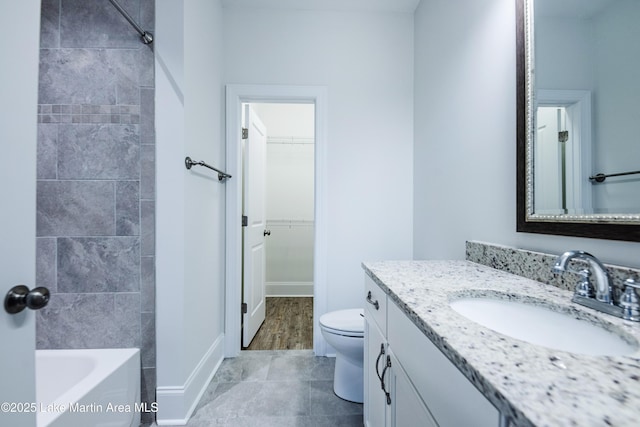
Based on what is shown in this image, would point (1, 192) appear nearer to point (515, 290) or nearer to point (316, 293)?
point (515, 290)

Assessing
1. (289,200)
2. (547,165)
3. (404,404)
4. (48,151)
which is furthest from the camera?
(289,200)

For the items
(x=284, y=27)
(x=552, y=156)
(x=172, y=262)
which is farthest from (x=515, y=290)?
(x=284, y=27)

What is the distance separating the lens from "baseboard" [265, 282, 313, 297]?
11.9 feet

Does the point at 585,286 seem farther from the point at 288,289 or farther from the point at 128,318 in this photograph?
the point at 288,289

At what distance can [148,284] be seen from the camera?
4.57 feet

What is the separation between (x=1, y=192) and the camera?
1.94ft

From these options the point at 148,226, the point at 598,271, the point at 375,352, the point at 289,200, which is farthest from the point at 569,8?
the point at 289,200

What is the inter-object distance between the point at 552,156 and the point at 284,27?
6.52 ft

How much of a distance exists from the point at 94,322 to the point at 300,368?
1246mm

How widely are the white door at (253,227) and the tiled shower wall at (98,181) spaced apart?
86 centimetres

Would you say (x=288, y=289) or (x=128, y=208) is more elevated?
(x=128, y=208)

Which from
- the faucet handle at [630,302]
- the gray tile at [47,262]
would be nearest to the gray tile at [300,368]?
the gray tile at [47,262]

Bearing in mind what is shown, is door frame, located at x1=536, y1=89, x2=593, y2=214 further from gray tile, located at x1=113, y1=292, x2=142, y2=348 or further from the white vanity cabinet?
gray tile, located at x1=113, y1=292, x2=142, y2=348

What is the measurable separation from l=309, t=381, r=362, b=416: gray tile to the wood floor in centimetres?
54
